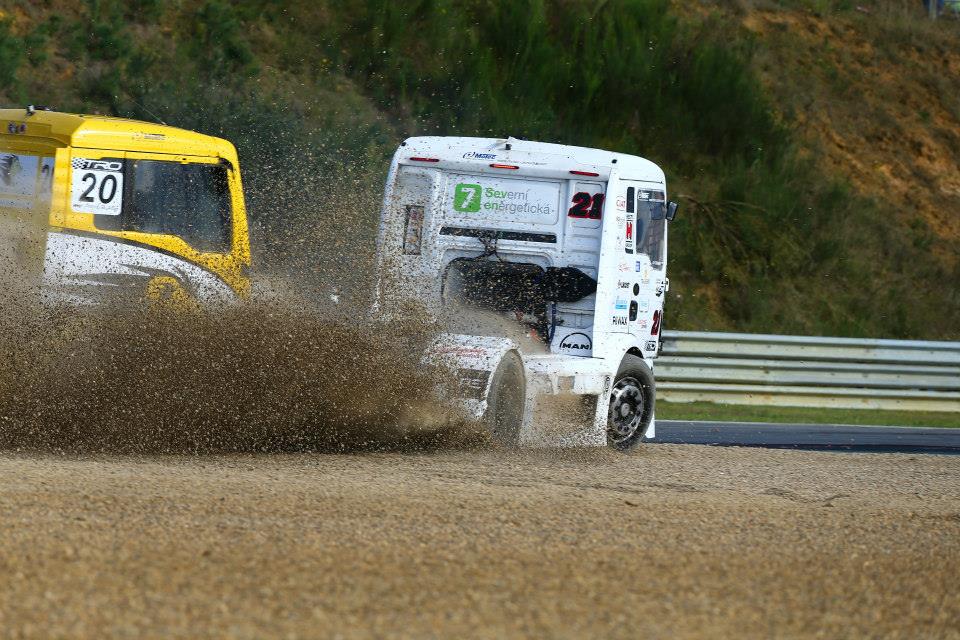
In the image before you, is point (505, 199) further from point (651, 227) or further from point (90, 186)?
point (90, 186)

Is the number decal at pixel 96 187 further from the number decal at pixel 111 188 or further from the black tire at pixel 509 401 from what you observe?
the black tire at pixel 509 401

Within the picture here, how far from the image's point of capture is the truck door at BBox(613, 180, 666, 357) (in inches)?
491

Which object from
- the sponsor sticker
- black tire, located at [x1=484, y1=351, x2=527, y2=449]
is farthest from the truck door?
black tire, located at [x1=484, y1=351, x2=527, y2=449]

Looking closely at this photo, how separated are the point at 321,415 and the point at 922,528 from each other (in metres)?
4.57

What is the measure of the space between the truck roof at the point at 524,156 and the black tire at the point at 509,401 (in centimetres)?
231

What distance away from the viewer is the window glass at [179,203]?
473 inches

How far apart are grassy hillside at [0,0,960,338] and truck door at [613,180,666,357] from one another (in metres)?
7.89

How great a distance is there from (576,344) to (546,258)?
0.89 metres

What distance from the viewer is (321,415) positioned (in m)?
10.4

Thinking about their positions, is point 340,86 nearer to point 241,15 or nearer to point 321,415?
point 241,15

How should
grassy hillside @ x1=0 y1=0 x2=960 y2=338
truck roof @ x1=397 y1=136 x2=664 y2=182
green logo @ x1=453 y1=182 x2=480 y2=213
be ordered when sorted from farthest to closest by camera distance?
grassy hillside @ x1=0 y1=0 x2=960 y2=338 → green logo @ x1=453 y1=182 x2=480 y2=213 → truck roof @ x1=397 y1=136 x2=664 y2=182

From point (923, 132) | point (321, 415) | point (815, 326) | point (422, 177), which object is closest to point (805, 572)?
point (321, 415)

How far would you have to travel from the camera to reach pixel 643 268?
1278 cm

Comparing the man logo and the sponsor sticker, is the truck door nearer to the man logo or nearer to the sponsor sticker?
the man logo
